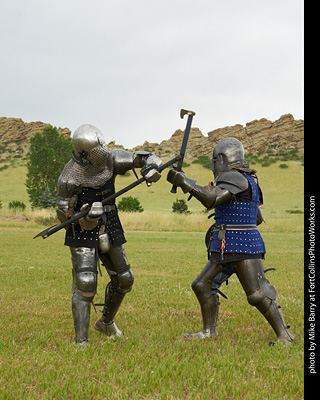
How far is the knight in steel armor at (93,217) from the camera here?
186 inches

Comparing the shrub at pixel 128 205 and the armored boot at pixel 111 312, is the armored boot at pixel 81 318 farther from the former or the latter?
the shrub at pixel 128 205

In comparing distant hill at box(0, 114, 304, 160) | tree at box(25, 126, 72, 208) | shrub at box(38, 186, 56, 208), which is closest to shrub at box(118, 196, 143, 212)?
shrub at box(38, 186, 56, 208)

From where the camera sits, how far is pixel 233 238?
15.1 feet

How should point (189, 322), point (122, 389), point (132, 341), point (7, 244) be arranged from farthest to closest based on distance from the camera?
point (7, 244)
point (189, 322)
point (132, 341)
point (122, 389)

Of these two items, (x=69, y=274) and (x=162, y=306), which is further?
(x=69, y=274)

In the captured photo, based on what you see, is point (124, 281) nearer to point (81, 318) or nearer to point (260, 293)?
point (81, 318)

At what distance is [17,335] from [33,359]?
3.47 feet

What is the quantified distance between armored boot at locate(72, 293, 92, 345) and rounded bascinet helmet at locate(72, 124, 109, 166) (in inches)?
61.7

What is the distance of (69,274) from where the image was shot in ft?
31.2
